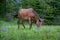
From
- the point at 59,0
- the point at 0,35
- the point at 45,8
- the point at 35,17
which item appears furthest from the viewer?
the point at 45,8

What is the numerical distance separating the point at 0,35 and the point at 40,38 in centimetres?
128

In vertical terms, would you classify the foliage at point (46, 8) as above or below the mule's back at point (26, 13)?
below

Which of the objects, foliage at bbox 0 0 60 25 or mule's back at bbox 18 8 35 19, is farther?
foliage at bbox 0 0 60 25

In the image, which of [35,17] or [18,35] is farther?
[35,17]

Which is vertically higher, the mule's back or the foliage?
the mule's back

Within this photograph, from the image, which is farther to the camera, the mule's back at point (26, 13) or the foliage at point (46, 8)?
the foliage at point (46, 8)

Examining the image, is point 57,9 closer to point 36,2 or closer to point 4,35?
point 36,2

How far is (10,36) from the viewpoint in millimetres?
8305

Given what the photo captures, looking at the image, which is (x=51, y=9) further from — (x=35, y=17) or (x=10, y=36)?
(x=10, y=36)

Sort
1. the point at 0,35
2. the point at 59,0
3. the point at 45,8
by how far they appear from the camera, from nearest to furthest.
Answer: the point at 0,35 → the point at 59,0 → the point at 45,8

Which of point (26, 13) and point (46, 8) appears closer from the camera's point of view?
point (26, 13)

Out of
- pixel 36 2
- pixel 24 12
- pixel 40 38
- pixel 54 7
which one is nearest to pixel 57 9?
pixel 54 7

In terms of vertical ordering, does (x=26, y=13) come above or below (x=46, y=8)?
above

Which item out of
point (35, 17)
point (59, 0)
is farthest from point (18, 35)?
point (59, 0)
